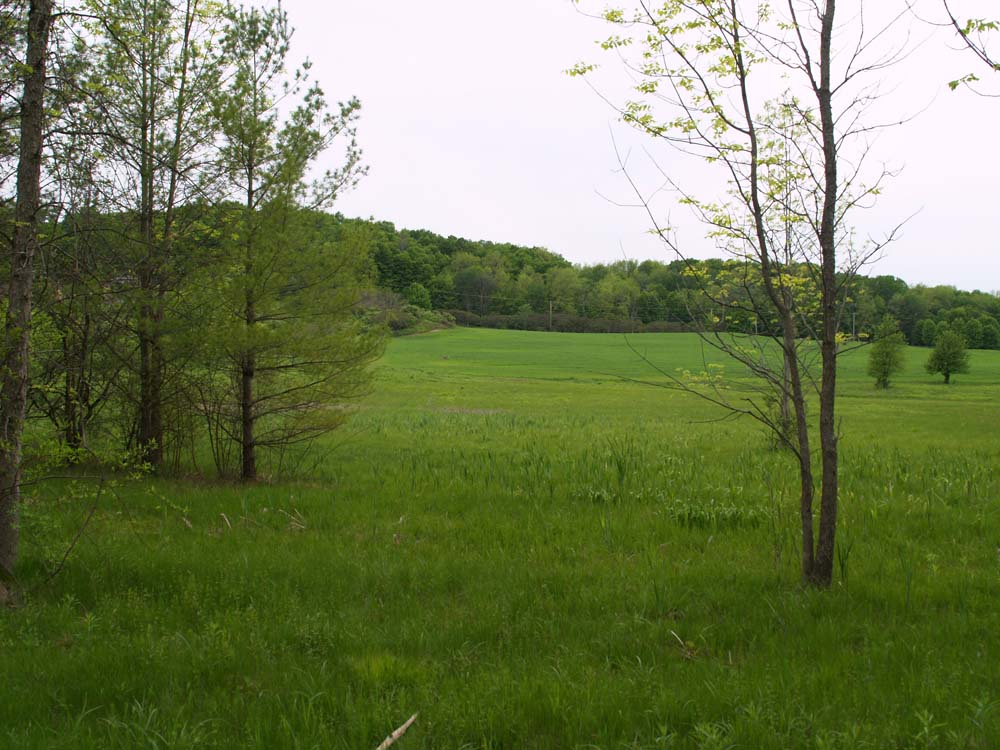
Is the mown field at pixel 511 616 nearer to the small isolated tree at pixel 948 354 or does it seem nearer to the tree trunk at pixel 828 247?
the tree trunk at pixel 828 247

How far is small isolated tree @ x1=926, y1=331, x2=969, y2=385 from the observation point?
154 feet

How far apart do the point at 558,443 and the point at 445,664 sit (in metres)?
10.2

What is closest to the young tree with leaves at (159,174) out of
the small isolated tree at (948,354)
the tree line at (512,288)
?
the small isolated tree at (948,354)

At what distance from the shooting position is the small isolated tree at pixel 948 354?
46844 millimetres

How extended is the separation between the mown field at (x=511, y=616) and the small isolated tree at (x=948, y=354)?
44923 mm

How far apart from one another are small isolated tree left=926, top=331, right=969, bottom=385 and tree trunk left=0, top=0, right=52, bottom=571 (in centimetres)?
5432

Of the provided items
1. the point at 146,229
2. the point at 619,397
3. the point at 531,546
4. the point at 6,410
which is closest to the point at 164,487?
the point at 146,229

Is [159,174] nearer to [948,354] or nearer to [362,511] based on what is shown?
[362,511]

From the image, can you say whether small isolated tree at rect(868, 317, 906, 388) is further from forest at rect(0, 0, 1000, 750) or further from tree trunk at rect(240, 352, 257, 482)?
tree trunk at rect(240, 352, 257, 482)

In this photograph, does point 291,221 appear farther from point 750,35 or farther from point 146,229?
point 750,35

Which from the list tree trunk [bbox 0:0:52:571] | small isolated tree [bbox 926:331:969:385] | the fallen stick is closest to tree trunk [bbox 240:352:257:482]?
tree trunk [bbox 0:0:52:571]

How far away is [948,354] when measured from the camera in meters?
47.1

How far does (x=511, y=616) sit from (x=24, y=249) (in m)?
4.19

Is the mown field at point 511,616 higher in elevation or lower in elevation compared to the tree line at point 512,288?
lower
